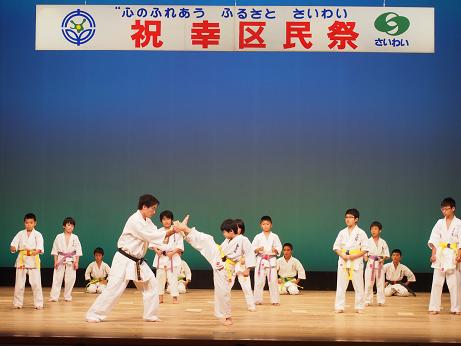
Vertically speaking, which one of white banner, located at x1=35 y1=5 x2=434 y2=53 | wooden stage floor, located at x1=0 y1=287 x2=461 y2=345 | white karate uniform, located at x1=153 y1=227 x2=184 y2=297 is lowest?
wooden stage floor, located at x1=0 y1=287 x2=461 y2=345

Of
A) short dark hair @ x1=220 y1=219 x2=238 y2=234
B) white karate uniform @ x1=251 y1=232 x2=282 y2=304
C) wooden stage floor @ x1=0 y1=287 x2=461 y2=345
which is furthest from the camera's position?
white karate uniform @ x1=251 y1=232 x2=282 y2=304

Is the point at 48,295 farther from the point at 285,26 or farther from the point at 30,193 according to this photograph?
the point at 285,26

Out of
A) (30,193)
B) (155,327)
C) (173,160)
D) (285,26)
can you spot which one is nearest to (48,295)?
(30,193)

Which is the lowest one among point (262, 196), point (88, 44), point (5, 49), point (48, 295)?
point (48, 295)

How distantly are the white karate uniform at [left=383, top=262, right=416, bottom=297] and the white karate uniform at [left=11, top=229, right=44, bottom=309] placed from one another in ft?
18.5

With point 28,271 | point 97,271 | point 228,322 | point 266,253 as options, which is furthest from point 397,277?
point 28,271

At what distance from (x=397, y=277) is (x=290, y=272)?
172 cm

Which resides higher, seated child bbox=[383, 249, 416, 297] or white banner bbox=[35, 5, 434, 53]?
white banner bbox=[35, 5, 434, 53]

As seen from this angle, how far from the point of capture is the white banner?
8461mm

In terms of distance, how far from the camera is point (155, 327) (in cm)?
714

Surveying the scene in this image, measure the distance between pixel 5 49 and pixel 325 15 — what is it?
20.2 feet

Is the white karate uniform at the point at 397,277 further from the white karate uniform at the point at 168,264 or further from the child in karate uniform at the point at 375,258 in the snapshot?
the white karate uniform at the point at 168,264

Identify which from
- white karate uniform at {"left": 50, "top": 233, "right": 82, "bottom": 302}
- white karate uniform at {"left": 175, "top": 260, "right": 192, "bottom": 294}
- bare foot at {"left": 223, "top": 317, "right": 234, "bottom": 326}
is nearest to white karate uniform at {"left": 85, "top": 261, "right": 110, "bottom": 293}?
white karate uniform at {"left": 50, "top": 233, "right": 82, "bottom": 302}

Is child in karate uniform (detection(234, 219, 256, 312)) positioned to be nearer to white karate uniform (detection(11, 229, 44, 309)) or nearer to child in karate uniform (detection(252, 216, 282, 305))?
child in karate uniform (detection(252, 216, 282, 305))
